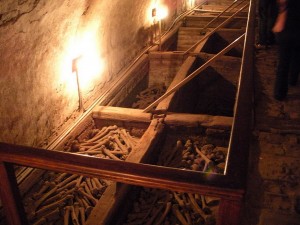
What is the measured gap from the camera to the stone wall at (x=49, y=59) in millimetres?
3424

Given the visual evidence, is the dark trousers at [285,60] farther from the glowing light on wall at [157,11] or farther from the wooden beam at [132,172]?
the glowing light on wall at [157,11]

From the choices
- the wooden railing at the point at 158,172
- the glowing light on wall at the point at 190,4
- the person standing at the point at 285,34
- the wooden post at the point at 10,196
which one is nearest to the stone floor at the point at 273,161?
the person standing at the point at 285,34

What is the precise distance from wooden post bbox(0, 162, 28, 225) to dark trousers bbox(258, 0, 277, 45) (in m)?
5.46

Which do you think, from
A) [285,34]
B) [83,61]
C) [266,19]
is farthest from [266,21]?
[83,61]

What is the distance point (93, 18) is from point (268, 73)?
3.31 m

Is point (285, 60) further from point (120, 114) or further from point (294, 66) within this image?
point (120, 114)

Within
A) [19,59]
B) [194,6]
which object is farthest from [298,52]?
[194,6]

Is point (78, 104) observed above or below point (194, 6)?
below

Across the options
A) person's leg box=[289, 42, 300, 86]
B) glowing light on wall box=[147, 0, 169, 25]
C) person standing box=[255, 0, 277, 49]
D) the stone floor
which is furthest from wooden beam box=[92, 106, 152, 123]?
glowing light on wall box=[147, 0, 169, 25]

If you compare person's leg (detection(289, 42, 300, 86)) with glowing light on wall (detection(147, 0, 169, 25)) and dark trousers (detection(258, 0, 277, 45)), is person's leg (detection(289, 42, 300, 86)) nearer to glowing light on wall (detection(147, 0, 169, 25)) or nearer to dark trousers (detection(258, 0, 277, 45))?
dark trousers (detection(258, 0, 277, 45))

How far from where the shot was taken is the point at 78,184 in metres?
3.76

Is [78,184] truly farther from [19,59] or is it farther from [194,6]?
[194,6]

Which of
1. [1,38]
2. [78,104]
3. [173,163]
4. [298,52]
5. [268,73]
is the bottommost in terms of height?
[173,163]

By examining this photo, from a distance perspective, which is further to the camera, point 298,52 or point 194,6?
point 194,6
